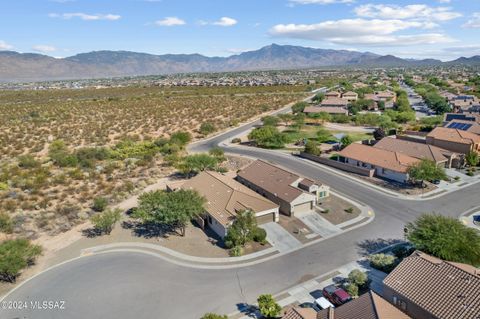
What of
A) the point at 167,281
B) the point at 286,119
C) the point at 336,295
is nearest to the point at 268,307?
the point at 336,295

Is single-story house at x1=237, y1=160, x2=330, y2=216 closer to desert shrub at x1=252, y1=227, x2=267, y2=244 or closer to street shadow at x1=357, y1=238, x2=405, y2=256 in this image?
desert shrub at x1=252, y1=227, x2=267, y2=244

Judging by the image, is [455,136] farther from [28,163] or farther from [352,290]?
[28,163]

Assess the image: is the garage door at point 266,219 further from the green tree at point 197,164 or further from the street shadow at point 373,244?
the green tree at point 197,164

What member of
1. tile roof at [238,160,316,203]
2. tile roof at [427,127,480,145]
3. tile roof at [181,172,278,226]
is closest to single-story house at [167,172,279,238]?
tile roof at [181,172,278,226]

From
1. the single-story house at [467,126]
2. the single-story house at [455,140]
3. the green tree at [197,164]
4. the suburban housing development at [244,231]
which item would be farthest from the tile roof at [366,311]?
the single-story house at [467,126]

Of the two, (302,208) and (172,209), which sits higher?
(172,209)

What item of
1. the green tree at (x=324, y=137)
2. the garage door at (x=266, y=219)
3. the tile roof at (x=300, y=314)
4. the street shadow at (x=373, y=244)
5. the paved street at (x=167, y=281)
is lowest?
the paved street at (x=167, y=281)
